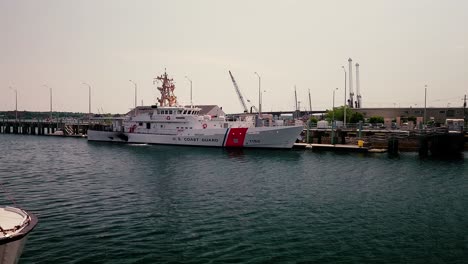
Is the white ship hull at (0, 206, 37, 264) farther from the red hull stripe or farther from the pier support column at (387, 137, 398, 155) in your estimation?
the pier support column at (387, 137, 398, 155)

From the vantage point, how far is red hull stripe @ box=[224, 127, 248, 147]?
52.8 m

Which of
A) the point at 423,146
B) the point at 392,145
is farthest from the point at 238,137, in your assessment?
the point at 423,146

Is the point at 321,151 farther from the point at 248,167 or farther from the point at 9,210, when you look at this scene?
the point at 9,210

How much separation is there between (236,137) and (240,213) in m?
35.1

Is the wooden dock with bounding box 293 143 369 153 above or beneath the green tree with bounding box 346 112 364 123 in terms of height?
Result: beneath

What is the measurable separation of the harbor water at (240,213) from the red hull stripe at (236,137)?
18903 millimetres

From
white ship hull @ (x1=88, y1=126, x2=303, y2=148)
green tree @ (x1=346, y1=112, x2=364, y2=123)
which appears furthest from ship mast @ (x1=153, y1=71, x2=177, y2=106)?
green tree @ (x1=346, y1=112, x2=364, y2=123)

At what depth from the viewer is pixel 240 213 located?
59.5 ft

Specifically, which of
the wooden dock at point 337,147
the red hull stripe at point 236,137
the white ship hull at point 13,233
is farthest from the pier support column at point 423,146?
the white ship hull at point 13,233

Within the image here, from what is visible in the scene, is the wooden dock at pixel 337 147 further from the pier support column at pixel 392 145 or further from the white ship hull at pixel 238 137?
the pier support column at pixel 392 145

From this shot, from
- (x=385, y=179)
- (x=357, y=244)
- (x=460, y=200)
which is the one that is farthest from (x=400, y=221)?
(x=385, y=179)

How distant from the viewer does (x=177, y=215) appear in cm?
1762

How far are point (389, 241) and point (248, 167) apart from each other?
68.4 ft

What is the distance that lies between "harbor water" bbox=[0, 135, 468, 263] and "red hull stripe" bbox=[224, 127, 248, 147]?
744 inches
